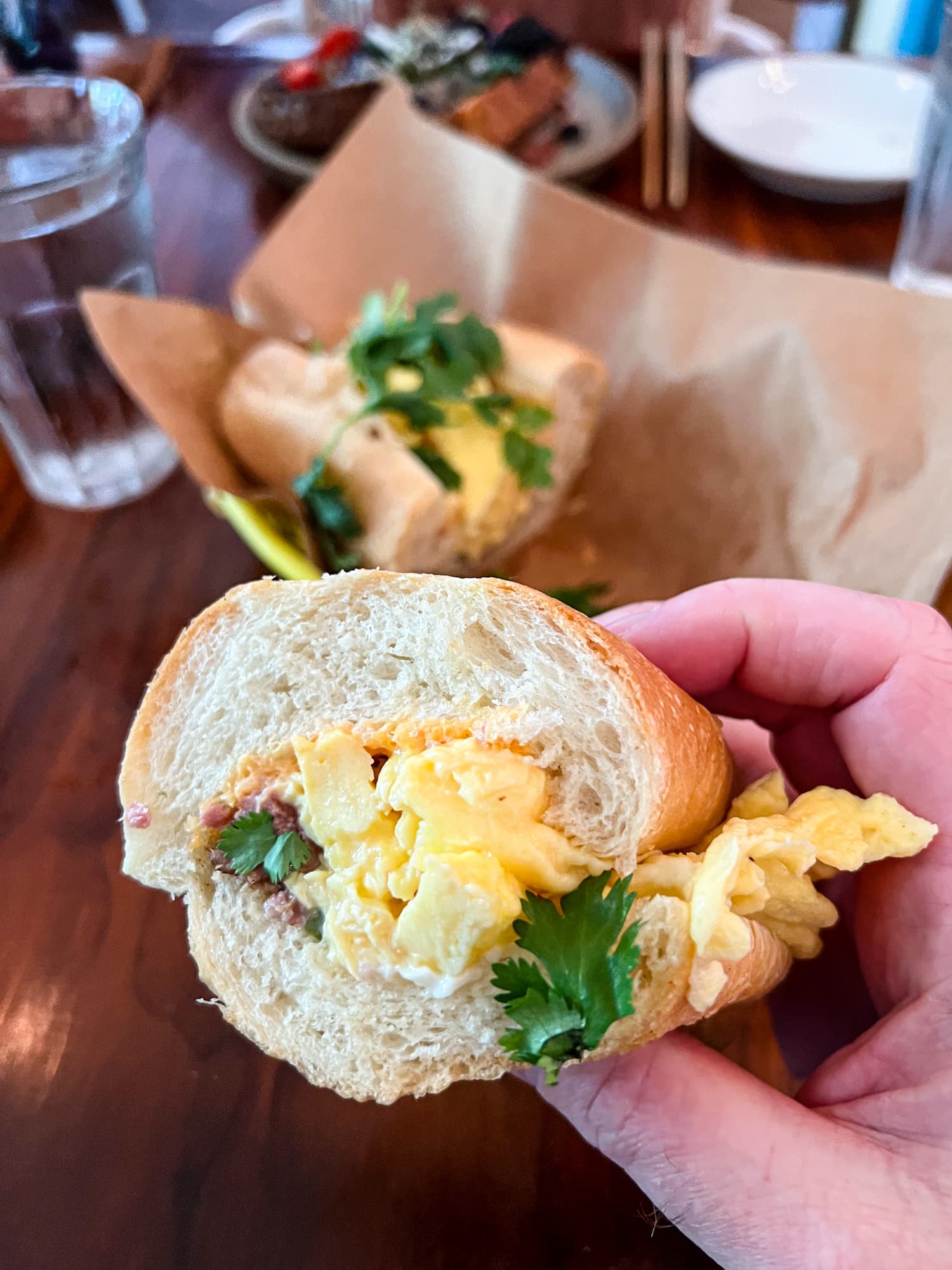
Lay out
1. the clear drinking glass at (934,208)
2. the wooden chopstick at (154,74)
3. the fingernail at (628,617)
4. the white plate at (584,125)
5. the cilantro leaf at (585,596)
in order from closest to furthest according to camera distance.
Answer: the fingernail at (628,617) < the cilantro leaf at (585,596) < the clear drinking glass at (934,208) < the white plate at (584,125) < the wooden chopstick at (154,74)

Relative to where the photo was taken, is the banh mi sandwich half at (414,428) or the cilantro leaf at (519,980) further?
the banh mi sandwich half at (414,428)

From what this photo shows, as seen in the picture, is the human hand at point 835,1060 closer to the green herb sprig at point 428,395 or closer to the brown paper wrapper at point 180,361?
the green herb sprig at point 428,395

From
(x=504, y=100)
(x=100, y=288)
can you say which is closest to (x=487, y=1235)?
(x=100, y=288)

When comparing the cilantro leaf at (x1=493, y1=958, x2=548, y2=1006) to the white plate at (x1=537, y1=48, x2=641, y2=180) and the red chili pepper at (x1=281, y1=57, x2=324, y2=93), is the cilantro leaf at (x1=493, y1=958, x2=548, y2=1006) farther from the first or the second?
the red chili pepper at (x1=281, y1=57, x2=324, y2=93)

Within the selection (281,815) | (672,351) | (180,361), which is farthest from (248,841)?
(672,351)

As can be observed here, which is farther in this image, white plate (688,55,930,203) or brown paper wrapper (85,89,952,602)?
white plate (688,55,930,203)

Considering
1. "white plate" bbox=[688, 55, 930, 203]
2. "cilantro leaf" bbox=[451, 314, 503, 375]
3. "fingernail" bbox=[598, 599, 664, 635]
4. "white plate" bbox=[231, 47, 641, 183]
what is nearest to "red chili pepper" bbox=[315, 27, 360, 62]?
"white plate" bbox=[231, 47, 641, 183]

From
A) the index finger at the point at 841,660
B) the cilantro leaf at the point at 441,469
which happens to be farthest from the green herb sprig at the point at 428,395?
the index finger at the point at 841,660
